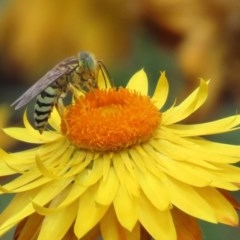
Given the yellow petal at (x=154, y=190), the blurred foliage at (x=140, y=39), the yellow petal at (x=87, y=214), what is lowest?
the blurred foliage at (x=140, y=39)

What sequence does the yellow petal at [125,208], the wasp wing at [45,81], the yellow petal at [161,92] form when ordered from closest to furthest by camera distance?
the yellow petal at [125,208] → the wasp wing at [45,81] → the yellow petal at [161,92]

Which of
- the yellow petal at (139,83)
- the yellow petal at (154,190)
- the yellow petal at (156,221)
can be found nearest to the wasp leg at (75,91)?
the yellow petal at (139,83)

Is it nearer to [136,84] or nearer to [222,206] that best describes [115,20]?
[136,84]

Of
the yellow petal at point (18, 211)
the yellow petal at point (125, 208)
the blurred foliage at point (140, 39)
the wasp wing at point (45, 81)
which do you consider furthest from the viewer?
the blurred foliage at point (140, 39)

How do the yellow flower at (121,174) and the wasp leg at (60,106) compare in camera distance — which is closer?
the yellow flower at (121,174)

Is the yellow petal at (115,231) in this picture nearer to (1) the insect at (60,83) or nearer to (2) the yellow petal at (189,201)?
(2) the yellow petal at (189,201)

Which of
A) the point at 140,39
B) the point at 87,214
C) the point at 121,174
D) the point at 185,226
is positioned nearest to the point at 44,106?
the point at 121,174

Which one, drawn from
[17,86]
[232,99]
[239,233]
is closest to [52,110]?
[239,233]

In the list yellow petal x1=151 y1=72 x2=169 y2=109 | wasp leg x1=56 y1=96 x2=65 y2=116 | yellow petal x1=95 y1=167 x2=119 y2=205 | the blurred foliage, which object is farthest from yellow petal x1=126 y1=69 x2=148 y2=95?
the blurred foliage
